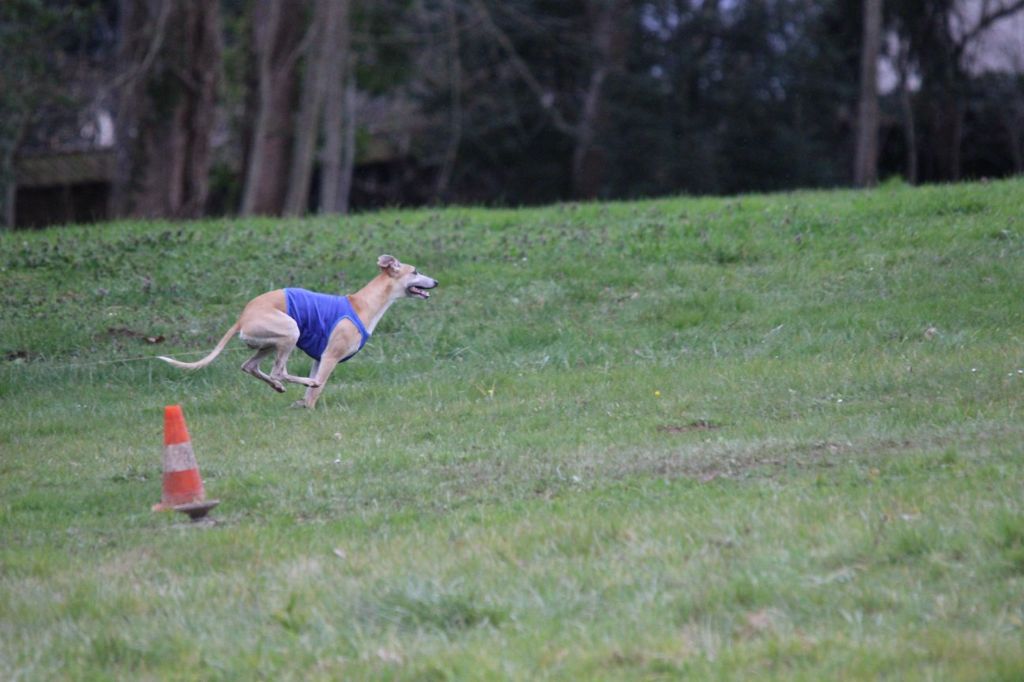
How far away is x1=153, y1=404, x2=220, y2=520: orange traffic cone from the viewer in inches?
307

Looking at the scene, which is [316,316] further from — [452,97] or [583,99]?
[583,99]

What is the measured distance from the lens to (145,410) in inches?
449

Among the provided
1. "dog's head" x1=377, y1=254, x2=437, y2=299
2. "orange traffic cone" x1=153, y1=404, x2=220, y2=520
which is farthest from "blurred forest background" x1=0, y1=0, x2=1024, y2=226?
"orange traffic cone" x1=153, y1=404, x2=220, y2=520

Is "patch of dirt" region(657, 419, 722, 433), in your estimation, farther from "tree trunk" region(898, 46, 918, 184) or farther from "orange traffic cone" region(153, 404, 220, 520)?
"tree trunk" region(898, 46, 918, 184)

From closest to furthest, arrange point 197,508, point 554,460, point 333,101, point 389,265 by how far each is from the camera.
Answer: point 197,508 → point 554,460 → point 389,265 → point 333,101

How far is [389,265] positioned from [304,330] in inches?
50.5

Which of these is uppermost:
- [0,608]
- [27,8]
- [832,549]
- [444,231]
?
[27,8]

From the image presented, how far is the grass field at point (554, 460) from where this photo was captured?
17.8 feet

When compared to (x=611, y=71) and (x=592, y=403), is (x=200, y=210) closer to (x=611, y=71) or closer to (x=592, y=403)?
(x=611, y=71)

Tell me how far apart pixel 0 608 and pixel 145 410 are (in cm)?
534

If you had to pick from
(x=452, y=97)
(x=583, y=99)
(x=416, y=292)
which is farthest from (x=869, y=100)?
(x=416, y=292)

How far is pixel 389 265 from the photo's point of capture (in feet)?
40.2

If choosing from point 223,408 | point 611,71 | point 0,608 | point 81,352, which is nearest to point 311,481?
point 0,608

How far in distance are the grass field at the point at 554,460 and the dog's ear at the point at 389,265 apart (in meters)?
1.08
